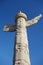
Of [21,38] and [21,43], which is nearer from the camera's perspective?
[21,43]

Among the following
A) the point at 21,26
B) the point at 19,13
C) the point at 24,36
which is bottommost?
the point at 24,36

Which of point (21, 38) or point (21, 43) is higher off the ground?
point (21, 38)

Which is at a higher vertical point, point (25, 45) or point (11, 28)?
point (11, 28)

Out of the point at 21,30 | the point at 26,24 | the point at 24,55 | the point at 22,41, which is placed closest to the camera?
the point at 24,55

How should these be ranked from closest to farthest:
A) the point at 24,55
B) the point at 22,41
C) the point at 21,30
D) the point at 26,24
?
the point at 24,55 → the point at 22,41 → the point at 21,30 → the point at 26,24

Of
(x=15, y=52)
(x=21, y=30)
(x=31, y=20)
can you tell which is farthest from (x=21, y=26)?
(x=15, y=52)

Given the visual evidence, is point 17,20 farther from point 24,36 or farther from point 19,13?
point 24,36

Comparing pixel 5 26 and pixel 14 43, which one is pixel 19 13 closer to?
pixel 5 26

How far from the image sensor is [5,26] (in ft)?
38.9

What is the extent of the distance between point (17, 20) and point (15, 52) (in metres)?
2.62

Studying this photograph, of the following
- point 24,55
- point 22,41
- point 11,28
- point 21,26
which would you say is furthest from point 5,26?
point 24,55

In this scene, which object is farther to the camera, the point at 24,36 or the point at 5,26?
the point at 5,26

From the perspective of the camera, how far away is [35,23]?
11547 mm

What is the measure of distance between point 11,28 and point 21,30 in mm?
1098
